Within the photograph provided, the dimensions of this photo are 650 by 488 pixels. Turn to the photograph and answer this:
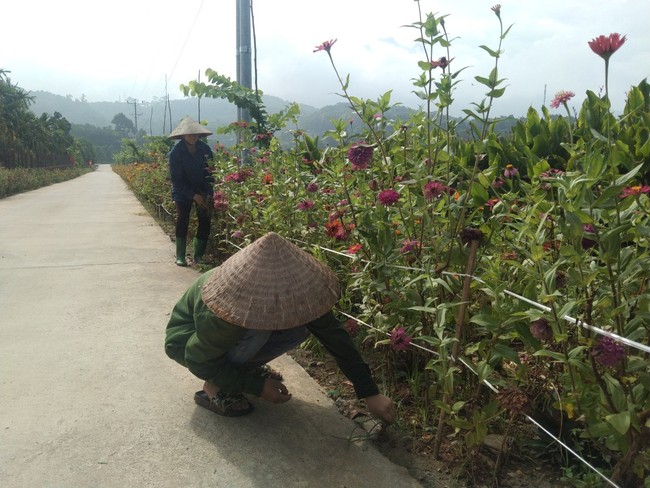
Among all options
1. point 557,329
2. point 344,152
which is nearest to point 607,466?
point 557,329

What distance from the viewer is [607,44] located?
1.34 metres

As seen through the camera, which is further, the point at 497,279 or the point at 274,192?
the point at 274,192

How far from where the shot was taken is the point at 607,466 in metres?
1.90

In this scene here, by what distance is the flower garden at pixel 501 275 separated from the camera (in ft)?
4.90

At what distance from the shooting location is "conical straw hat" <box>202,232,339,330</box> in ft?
6.67

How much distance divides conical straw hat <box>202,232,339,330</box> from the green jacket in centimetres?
12

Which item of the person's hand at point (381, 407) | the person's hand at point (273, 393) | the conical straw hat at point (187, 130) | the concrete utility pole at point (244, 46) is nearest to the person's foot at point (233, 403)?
the person's hand at point (273, 393)

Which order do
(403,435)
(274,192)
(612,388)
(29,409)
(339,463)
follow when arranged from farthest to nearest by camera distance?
(274,192), (29,409), (403,435), (339,463), (612,388)

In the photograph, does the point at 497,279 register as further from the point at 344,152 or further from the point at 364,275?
the point at 344,152

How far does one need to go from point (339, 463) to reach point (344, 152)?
1.71m

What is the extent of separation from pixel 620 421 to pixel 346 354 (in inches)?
41.8

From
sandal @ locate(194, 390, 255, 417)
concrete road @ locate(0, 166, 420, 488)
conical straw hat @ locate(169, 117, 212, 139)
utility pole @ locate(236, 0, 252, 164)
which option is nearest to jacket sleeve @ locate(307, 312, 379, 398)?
concrete road @ locate(0, 166, 420, 488)

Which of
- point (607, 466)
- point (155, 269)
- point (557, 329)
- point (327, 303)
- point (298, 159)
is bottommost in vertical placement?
point (155, 269)

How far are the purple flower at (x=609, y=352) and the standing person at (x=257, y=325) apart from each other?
983mm
